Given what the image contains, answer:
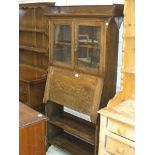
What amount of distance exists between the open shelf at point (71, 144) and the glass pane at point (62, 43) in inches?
37.8

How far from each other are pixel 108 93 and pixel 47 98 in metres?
0.76

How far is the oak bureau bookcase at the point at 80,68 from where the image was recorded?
2.31 meters

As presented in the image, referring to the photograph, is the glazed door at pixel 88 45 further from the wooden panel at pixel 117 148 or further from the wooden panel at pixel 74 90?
the wooden panel at pixel 117 148

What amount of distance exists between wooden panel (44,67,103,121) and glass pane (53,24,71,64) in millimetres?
142

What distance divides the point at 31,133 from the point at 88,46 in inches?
44.8

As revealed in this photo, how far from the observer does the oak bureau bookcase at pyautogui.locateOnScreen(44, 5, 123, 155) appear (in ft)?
7.59

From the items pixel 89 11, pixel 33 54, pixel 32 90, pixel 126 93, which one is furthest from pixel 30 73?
pixel 126 93

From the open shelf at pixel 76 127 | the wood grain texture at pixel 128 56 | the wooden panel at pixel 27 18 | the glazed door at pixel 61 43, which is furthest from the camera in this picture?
the wooden panel at pixel 27 18

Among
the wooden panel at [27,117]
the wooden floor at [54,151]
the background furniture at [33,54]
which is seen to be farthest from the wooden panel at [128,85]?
the background furniture at [33,54]

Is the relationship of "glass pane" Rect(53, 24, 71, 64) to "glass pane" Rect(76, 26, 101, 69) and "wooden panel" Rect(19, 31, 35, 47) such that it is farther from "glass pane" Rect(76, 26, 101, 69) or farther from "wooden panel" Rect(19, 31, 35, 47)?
"wooden panel" Rect(19, 31, 35, 47)

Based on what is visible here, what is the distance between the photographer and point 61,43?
9.09 ft

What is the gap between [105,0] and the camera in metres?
2.67

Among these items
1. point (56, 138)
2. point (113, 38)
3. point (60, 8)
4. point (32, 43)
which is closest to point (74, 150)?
point (56, 138)

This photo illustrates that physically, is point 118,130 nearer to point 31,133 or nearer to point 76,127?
point 31,133
